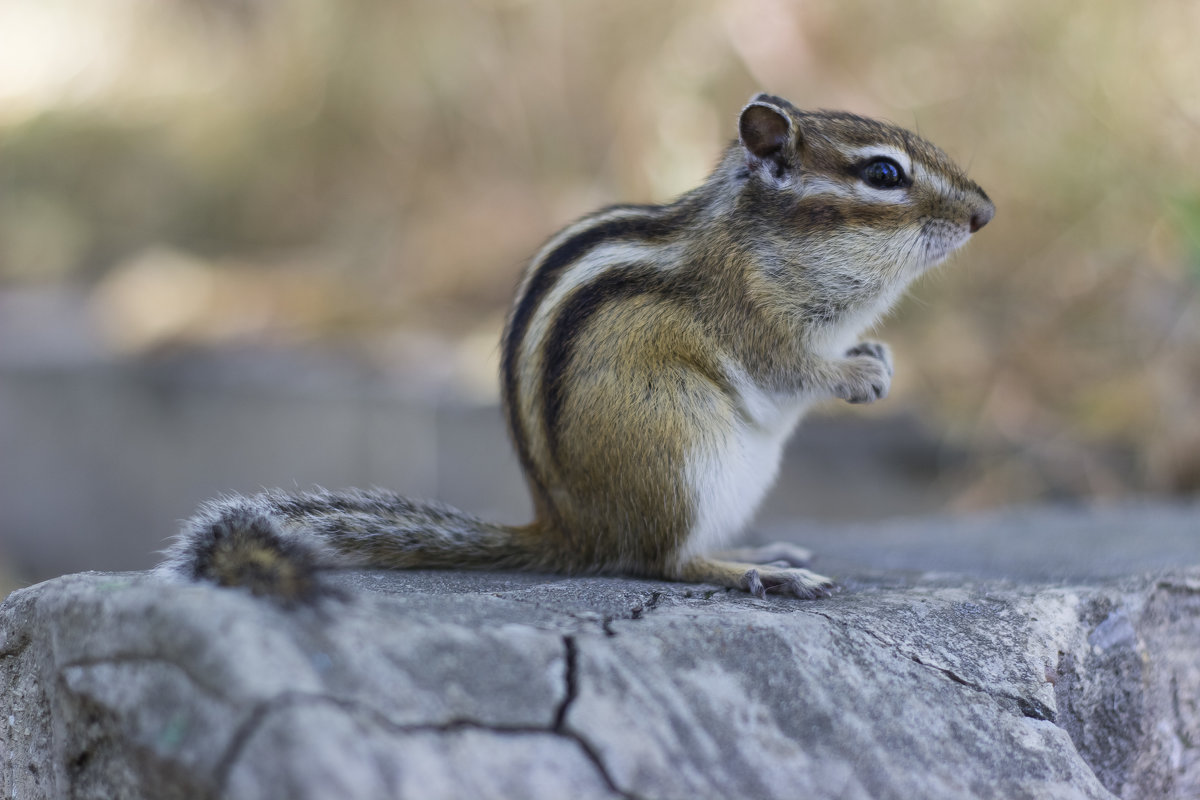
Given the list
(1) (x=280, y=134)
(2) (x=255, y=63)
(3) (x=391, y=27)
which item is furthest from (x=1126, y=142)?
(2) (x=255, y=63)

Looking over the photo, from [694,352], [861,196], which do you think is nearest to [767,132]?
[861,196]

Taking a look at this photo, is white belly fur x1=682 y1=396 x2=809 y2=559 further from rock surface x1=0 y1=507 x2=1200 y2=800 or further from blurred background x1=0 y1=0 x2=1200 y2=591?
blurred background x1=0 y1=0 x2=1200 y2=591

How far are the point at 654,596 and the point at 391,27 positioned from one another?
7916 mm

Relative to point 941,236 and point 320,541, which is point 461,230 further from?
point 320,541

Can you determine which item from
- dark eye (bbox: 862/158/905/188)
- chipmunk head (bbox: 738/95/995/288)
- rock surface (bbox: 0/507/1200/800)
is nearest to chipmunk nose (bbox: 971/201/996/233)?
chipmunk head (bbox: 738/95/995/288)

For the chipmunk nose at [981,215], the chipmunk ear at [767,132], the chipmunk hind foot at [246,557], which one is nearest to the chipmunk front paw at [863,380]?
the chipmunk nose at [981,215]

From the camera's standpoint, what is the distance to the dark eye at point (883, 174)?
273 cm

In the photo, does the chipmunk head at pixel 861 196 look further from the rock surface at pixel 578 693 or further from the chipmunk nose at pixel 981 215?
the rock surface at pixel 578 693

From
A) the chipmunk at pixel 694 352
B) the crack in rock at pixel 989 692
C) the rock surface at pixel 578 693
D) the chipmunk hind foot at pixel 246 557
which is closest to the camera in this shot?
the rock surface at pixel 578 693

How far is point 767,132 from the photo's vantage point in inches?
110

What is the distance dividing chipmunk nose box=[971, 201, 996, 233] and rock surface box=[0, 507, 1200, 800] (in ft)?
3.04

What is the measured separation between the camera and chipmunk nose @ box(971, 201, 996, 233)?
9.12 ft

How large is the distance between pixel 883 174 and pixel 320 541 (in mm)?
1627

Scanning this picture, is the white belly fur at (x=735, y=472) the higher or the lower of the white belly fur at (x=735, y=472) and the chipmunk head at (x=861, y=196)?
the lower
